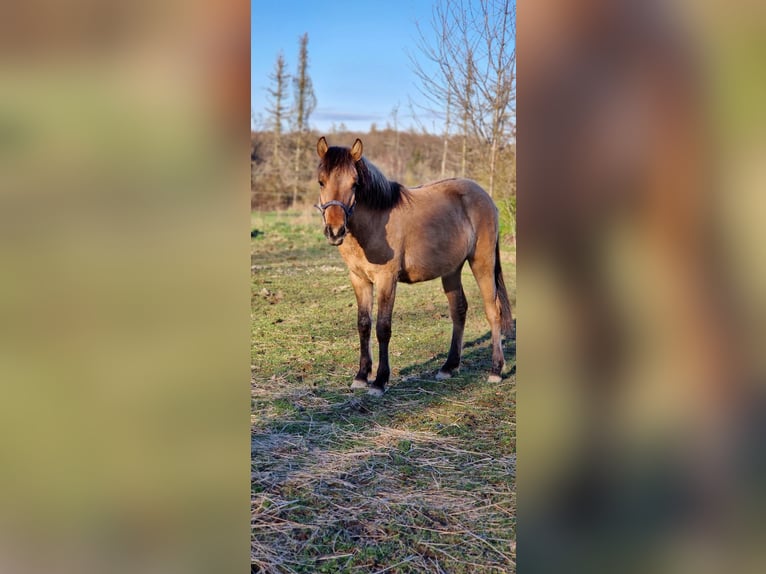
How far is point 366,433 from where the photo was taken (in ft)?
11.6

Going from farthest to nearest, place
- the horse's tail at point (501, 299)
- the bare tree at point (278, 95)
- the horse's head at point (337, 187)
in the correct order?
1. the bare tree at point (278, 95)
2. the horse's tail at point (501, 299)
3. the horse's head at point (337, 187)

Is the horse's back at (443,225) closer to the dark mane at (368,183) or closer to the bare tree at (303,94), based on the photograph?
the dark mane at (368,183)

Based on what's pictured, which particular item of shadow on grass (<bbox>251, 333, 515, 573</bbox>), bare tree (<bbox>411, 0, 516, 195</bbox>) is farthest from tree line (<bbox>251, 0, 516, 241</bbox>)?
shadow on grass (<bbox>251, 333, 515, 573</bbox>)

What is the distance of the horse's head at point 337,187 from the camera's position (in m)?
3.87

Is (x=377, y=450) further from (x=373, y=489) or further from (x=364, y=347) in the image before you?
(x=364, y=347)

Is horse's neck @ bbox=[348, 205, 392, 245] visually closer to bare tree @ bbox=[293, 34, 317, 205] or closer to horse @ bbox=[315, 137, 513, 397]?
horse @ bbox=[315, 137, 513, 397]

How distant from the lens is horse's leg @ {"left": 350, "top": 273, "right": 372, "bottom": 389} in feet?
14.1

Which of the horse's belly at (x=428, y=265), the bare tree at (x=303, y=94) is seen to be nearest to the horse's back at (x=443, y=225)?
the horse's belly at (x=428, y=265)
